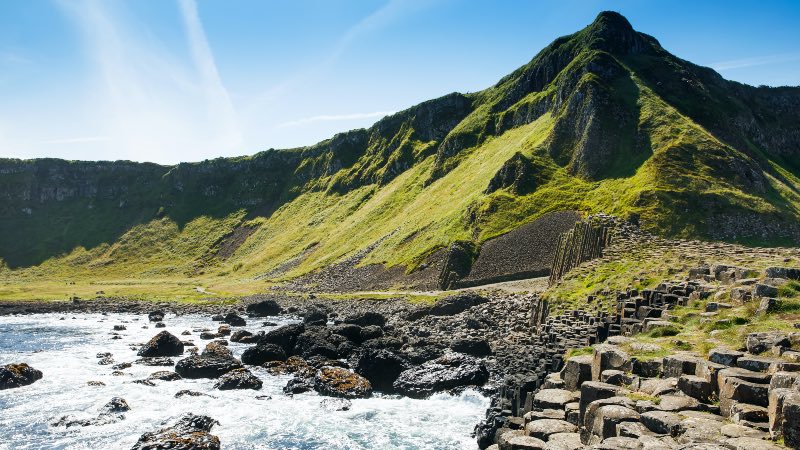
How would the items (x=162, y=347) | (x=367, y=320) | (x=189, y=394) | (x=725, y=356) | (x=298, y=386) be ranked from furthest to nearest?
1. (x=367, y=320)
2. (x=162, y=347)
3. (x=298, y=386)
4. (x=189, y=394)
5. (x=725, y=356)

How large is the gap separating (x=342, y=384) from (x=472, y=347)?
525 inches

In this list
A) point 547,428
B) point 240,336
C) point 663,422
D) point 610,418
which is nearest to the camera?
point 663,422

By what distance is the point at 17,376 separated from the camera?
41531 mm

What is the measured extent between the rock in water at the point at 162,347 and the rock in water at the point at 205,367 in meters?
9.36

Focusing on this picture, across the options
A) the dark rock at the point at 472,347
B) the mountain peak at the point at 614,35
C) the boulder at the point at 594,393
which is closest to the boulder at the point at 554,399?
the boulder at the point at 594,393

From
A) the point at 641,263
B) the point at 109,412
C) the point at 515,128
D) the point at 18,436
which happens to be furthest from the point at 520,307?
the point at 515,128

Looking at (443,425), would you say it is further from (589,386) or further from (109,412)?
(109,412)

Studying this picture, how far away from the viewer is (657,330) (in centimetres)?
2344

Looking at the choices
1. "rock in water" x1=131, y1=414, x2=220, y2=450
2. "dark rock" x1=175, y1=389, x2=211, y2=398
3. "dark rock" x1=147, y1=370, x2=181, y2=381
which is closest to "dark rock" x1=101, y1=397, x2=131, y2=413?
"dark rock" x1=175, y1=389, x2=211, y2=398

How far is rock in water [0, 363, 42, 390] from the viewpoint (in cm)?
4075

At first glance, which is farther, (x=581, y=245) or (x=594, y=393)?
(x=581, y=245)

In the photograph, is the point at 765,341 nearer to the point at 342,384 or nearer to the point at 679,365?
the point at 679,365

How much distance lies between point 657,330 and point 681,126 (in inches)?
4137

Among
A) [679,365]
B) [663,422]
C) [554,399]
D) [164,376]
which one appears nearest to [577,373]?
[554,399]
